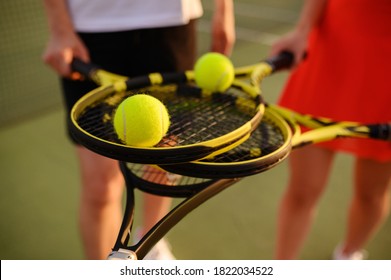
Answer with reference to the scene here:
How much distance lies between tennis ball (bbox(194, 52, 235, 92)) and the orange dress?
0.28 metres

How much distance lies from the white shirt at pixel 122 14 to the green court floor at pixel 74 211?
26.9 inches

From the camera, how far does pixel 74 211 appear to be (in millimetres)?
1415

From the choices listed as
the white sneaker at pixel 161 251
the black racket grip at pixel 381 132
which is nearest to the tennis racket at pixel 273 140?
the black racket grip at pixel 381 132

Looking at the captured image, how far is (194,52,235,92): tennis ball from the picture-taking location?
80 cm

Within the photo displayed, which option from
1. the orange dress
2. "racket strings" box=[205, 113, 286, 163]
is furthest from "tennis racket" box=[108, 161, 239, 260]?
the orange dress

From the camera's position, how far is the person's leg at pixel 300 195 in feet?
3.27

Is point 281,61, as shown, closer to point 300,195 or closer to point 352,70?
point 352,70

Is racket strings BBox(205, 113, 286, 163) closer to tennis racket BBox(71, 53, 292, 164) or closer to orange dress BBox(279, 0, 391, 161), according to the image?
tennis racket BBox(71, 53, 292, 164)

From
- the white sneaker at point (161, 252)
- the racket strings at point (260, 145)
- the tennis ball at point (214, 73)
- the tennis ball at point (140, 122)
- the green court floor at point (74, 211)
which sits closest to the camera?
the tennis ball at point (140, 122)

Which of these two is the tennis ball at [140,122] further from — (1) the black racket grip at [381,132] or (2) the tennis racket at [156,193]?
Answer: (1) the black racket grip at [381,132]

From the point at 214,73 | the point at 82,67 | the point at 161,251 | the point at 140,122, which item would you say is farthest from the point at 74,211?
the point at 140,122

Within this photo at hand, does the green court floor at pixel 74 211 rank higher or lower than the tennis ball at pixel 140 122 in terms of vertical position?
lower

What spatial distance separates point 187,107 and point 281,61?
27 cm
